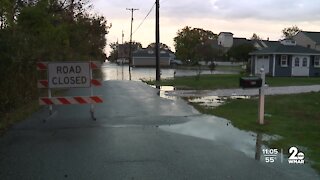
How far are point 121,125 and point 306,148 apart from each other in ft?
15.0

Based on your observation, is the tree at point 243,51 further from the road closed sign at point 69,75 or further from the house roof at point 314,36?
the road closed sign at point 69,75

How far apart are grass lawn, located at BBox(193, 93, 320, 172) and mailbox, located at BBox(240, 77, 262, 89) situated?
988 mm

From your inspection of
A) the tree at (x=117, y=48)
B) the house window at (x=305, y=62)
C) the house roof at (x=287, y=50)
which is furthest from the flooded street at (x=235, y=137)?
the tree at (x=117, y=48)

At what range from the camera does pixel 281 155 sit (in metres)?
7.92

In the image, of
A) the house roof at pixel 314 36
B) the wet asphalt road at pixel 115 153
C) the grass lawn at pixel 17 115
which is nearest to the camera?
the wet asphalt road at pixel 115 153

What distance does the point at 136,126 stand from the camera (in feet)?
36.0

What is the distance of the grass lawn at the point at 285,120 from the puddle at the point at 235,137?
0.29 meters

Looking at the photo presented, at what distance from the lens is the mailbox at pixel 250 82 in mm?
11270

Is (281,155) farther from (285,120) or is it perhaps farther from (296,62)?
(296,62)

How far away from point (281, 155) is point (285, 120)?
16.1ft

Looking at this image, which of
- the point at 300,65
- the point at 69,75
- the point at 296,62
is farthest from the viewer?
the point at 300,65

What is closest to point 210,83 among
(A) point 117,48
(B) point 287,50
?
(B) point 287,50

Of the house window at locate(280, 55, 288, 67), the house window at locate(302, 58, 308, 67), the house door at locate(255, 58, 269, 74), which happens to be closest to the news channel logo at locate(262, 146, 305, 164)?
the house window at locate(280, 55, 288, 67)

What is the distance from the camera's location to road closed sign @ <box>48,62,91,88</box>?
1271 cm
